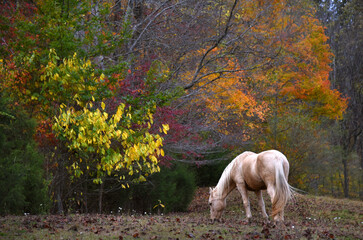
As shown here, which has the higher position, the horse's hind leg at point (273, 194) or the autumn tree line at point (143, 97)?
the autumn tree line at point (143, 97)

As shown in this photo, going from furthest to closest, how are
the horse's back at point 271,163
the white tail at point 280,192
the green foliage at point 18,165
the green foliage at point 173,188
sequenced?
the green foliage at point 173,188
the horse's back at point 271,163
the white tail at point 280,192
the green foliage at point 18,165

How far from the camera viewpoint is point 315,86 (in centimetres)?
2153

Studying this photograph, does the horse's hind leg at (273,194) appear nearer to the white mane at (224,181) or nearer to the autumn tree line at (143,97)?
the white mane at (224,181)

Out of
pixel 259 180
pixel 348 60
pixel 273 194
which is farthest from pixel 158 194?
pixel 348 60

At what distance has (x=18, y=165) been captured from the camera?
7578mm

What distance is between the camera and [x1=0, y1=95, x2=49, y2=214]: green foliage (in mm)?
7543

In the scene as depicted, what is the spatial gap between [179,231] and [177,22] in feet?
28.0

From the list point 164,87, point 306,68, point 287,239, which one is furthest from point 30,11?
point 306,68

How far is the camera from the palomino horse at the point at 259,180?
Answer: 8.51 m

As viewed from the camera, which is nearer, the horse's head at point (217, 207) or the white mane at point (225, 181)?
the horse's head at point (217, 207)

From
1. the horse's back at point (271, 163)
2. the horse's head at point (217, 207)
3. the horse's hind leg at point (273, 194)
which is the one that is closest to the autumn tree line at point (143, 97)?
the horse's head at point (217, 207)

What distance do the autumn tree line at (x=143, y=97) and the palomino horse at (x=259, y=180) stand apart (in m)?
1.99

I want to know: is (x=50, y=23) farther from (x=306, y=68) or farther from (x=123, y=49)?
(x=306, y=68)

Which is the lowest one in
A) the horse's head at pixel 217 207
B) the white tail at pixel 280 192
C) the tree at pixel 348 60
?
the horse's head at pixel 217 207
